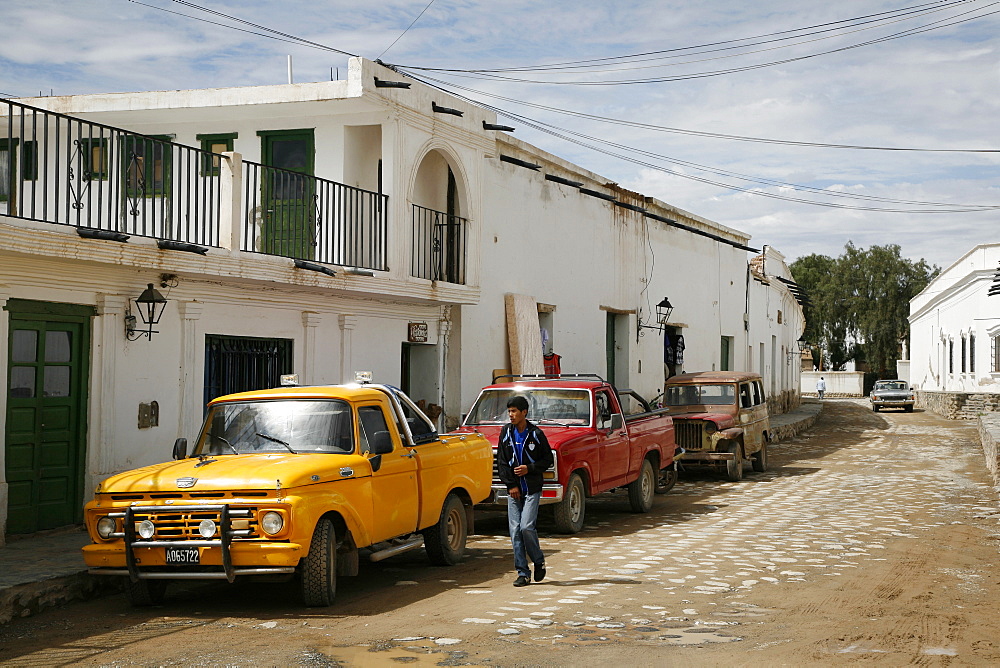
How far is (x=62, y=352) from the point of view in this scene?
1209 centimetres

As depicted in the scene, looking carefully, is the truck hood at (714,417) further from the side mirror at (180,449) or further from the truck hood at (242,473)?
the side mirror at (180,449)

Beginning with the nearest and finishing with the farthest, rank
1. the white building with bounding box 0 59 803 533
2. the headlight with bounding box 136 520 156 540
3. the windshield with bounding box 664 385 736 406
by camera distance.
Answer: the headlight with bounding box 136 520 156 540 < the white building with bounding box 0 59 803 533 < the windshield with bounding box 664 385 736 406

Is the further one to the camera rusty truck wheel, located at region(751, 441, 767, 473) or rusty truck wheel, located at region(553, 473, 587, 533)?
rusty truck wheel, located at region(751, 441, 767, 473)

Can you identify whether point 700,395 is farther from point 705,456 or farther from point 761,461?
point 761,461

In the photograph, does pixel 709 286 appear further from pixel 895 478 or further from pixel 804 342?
pixel 804 342

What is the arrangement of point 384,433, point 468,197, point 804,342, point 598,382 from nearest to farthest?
point 384,433
point 598,382
point 468,197
point 804,342

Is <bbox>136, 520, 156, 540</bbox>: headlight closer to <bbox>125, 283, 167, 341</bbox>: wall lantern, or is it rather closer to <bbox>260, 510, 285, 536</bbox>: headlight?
<bbox>260, 510, 285, 536</bbox>: headlight

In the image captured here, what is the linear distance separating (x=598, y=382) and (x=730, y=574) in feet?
16.6

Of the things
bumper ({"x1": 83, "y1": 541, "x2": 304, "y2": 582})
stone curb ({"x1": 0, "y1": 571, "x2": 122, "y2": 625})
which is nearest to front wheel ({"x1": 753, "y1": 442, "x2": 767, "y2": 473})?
stone curb ({"x1": 0, "y1": 571, "x2": 122, "y2": 625})

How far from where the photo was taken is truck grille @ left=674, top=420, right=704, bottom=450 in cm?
2006

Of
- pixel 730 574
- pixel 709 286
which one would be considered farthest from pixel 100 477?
pixel 709 286

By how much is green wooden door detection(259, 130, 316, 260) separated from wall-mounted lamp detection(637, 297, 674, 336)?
1240 cm

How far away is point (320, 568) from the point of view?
27.9ft

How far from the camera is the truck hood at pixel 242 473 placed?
330 inches
